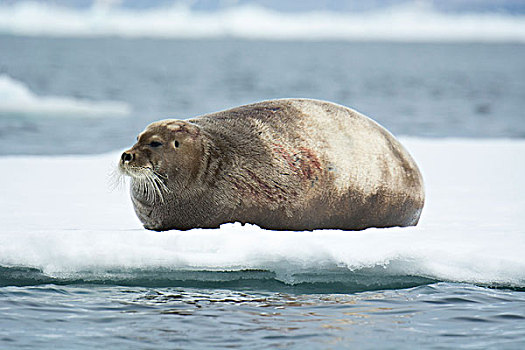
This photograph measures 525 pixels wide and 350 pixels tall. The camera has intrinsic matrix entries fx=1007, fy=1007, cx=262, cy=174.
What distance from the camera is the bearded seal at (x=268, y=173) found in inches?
236

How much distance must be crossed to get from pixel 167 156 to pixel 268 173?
613 millimetres

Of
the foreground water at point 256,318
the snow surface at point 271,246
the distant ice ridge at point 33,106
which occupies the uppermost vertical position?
the distant ice ridge at point 33,106

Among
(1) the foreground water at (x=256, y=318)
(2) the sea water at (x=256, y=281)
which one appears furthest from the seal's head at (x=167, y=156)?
(1) the foreground water at (x=256, y=318)

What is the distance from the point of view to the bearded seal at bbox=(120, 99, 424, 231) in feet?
19.7

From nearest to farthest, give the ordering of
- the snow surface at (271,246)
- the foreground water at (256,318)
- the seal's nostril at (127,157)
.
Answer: the foreground water at (256,318) < the snow surface at (271,246) < the seal's nostril at (127,157)

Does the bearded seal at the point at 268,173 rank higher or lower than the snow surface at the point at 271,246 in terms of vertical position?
higher

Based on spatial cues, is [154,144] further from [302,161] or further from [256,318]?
[256,318]

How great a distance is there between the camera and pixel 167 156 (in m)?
5.99

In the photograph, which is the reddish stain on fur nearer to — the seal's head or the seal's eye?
the seal's head

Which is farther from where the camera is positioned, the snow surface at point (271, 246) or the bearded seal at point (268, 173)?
the bearded seal at point (268, 173)

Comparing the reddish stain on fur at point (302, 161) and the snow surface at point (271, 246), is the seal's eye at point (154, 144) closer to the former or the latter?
the snow surface at point (271, 246)

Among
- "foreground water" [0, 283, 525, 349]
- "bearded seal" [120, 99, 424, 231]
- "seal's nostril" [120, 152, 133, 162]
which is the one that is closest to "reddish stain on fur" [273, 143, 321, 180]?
"bearded seal" [120, 99, 424, 231]


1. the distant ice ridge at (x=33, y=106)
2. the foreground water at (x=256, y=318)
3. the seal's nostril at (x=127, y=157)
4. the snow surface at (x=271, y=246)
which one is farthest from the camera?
the distant ice ridge at (x=33, y=106)

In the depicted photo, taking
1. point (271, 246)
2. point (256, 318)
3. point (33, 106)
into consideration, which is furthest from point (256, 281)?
point (33, 106)
